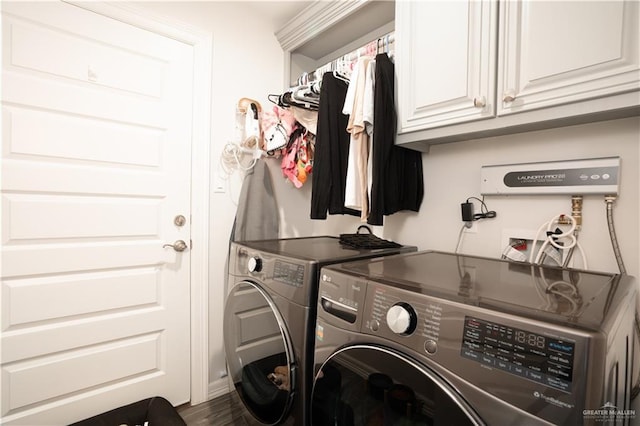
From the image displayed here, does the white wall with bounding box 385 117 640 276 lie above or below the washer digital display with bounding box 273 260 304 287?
above

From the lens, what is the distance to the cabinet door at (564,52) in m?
0.77

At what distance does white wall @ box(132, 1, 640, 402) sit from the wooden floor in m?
0.10

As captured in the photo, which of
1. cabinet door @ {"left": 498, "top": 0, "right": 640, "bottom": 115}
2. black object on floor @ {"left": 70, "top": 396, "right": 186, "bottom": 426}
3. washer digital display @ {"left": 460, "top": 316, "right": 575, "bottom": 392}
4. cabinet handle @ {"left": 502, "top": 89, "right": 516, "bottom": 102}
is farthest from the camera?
black object on floor @ {"left": 70, "top": 396, "right": 186, "bottom": 426}

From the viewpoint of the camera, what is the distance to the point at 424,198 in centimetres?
149

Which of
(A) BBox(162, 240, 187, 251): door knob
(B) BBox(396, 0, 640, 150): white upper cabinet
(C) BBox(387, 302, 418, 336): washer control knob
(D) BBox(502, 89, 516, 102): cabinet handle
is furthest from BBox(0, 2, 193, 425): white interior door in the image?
(D) BBox(502, 89, 516, 102): cabinet handle

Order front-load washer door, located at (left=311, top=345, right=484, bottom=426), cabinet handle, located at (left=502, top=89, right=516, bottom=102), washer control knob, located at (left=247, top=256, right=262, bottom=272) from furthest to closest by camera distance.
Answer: washer control knob, located at (left=247, top=256, right=262, bottom=272), cabinet handle, located at (left=502, top=89, right=516, bottom=102), front-load washer door, located at (left=311, top=345, right=484, bottom=426)

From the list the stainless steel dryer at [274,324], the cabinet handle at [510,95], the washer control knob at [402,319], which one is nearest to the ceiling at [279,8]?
the cabinet handle at [510,95]

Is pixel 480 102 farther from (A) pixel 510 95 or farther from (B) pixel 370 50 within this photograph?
(B) pixel 370 50

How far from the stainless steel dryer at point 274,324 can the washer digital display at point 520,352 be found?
514mm

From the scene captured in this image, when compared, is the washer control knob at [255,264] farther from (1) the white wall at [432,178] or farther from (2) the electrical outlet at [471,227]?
(2) the electrical outlet at [471,227]

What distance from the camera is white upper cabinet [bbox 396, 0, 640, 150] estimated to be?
0.79 metres

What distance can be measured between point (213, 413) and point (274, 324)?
0.99m

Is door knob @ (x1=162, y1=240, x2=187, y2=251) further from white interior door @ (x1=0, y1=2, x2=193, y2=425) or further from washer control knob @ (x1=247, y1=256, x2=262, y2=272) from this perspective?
washer control knob @ (x1=247, y1=256, x2=262, y2=272)

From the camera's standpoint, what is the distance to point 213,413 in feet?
5.39
